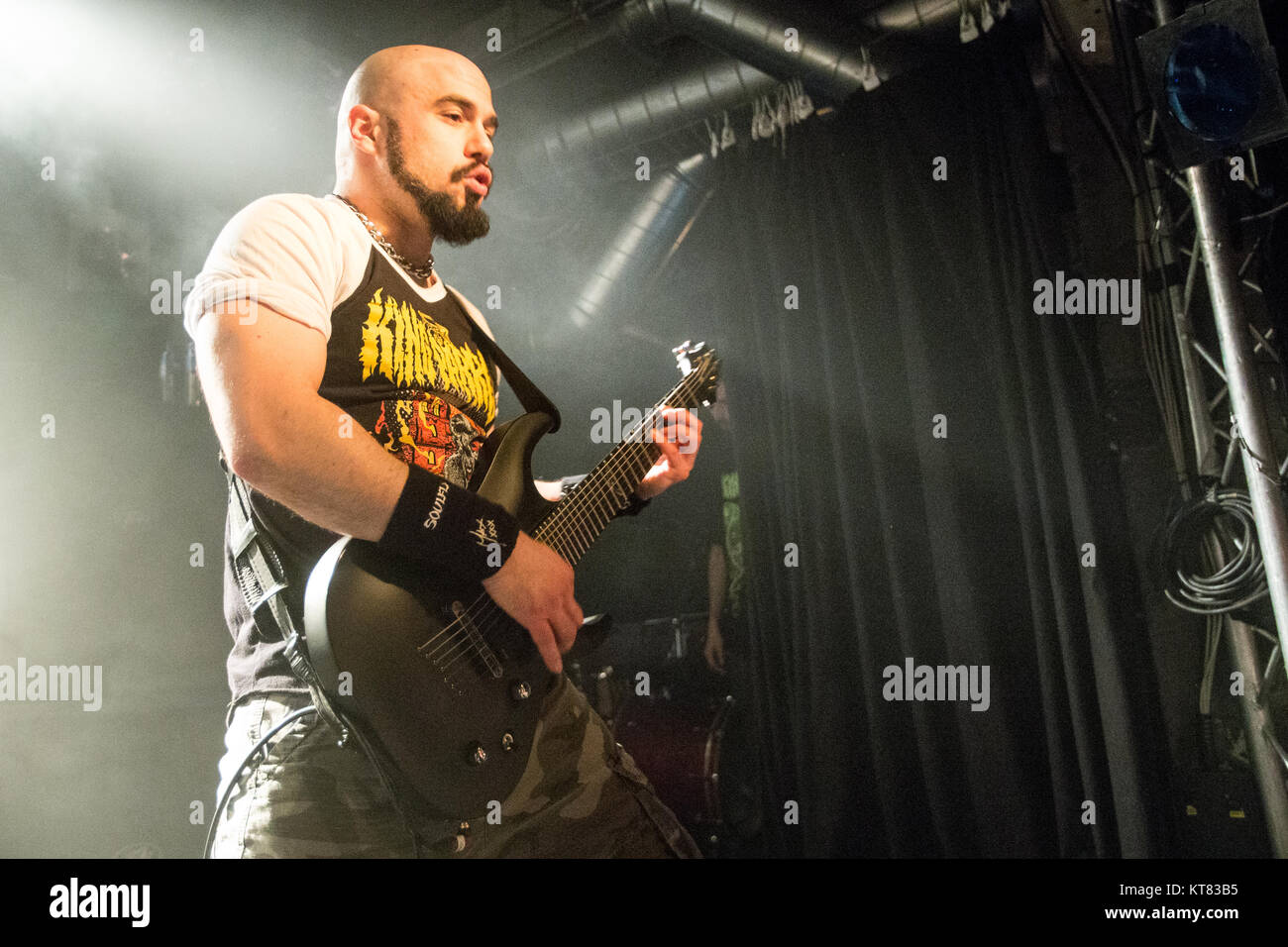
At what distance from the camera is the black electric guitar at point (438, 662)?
121cm

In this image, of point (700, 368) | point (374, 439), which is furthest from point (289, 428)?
point (700, 368)

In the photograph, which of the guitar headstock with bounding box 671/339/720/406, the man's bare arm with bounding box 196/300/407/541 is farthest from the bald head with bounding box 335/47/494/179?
the guitar headstock with bounding box 671/339/720/406

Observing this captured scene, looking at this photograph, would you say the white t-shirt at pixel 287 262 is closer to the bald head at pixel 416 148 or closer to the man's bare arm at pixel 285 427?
the man's bare arm at pixel 285 427

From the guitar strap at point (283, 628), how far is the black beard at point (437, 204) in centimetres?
Answer: 65

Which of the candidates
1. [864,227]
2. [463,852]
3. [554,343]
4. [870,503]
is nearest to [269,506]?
[463,852]

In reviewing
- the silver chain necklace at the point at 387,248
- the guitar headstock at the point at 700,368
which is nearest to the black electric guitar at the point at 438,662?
the silver chain necklace at the point at 387,248

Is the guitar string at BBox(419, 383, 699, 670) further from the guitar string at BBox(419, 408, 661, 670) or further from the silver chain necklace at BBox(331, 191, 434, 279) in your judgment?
the silver chain necklace at BBox(331, 191, 434, 279)

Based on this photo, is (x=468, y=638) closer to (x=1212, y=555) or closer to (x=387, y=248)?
(x=387, y=248)

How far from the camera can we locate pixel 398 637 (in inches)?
50.2

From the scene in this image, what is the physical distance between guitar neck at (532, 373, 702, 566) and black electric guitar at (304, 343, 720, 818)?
2.1 inches

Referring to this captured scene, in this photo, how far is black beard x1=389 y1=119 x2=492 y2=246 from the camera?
5.63ft

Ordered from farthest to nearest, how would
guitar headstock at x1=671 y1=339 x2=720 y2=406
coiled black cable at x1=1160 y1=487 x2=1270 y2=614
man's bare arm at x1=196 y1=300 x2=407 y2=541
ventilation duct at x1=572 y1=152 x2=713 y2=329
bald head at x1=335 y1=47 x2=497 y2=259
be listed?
ventilation duct at x1=572 y1=152 x2=713 y2=329, coiled black cable at x1=1160 y1=487 x2=1270 y2=614, guitar headstock at x1=671 y1=339 x2=720 y2=406, bald head at x1=335 y1=47 x2=497 y2=259, man's bare arm at x1=196 y1=300 x2=407 y2=541

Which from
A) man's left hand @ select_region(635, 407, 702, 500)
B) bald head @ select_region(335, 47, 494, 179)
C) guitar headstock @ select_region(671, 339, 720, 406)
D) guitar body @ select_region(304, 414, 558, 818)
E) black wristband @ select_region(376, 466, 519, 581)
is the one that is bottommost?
guitar body @ select_region(304, 414, 558, 818)

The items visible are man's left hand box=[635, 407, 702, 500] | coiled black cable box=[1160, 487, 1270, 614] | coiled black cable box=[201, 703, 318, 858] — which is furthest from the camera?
coiled black cable box=[1160, 487, 1270, 614]
